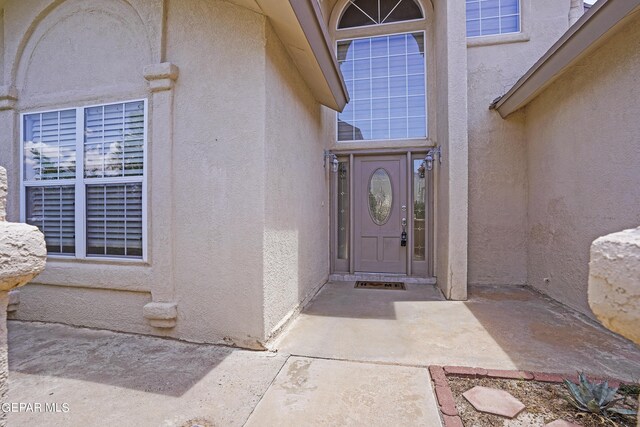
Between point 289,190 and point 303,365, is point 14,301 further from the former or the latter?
point 303,365

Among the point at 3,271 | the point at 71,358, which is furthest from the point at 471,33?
the point at 71,358

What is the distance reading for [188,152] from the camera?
311cm

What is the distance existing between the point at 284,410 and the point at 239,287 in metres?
1.22

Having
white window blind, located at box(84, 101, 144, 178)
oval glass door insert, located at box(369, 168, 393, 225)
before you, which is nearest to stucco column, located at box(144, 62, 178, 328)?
white window blind, located at box(84, 101, 144, 178)

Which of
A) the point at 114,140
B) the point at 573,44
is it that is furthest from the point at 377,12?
the point at 114,140

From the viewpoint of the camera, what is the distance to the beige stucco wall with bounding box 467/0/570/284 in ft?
17.8

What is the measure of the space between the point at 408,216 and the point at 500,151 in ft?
6.61

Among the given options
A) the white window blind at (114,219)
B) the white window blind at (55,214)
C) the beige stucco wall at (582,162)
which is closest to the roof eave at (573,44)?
the beige stucco wall at (582,162)

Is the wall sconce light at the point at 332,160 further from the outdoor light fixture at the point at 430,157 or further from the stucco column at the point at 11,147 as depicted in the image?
the stucco column at the point at 11,147

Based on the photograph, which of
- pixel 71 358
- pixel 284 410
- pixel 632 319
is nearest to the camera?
pixel 632 319

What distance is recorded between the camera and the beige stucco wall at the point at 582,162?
3258 millimetres

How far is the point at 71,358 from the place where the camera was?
2.80 m

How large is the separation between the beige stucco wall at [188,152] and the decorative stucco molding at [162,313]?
6 centimetres

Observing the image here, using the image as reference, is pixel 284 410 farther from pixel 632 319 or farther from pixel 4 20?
pixel 4 20
